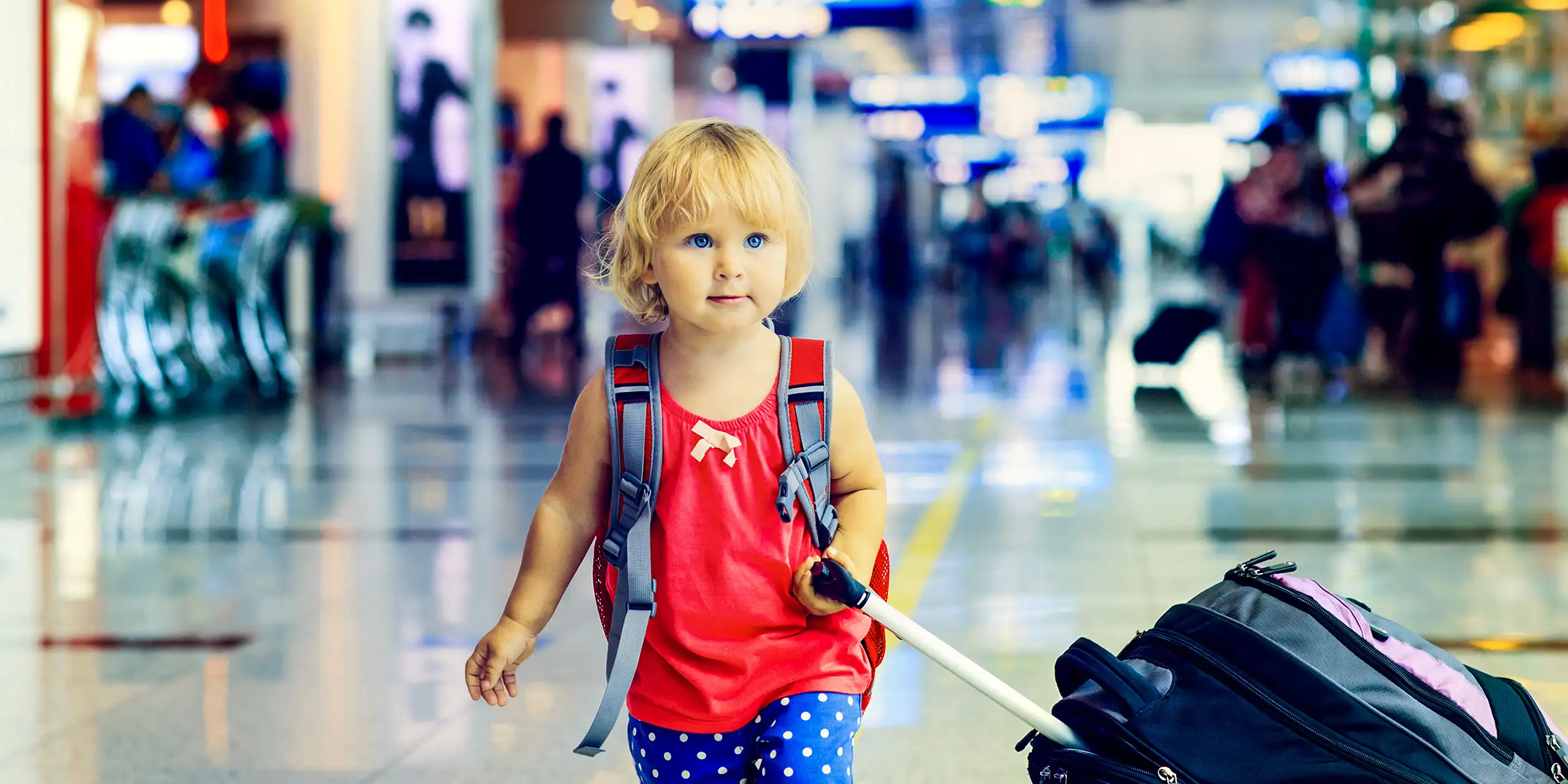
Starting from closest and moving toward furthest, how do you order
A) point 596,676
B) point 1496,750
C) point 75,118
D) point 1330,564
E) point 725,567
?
point 725,567, point 1496,750, point 596,676, point 1330,564, point 75,118

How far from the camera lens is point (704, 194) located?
7.47 feet

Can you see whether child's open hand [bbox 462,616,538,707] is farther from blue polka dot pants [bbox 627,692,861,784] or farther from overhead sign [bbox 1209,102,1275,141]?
overhead sign [bbox 1209,102,1275,141]

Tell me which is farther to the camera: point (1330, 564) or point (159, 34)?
point (159, 34)

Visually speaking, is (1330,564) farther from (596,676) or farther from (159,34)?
(159,34)

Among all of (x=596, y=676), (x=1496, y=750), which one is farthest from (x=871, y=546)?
(x=596, y=676)

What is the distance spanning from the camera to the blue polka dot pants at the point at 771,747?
2312mm

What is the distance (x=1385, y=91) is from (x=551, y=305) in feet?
26.5

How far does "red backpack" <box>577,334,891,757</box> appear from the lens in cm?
232

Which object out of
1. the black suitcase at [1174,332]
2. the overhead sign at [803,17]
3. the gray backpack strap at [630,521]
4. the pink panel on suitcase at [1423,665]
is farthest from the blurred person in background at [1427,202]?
the gray backpack strap at [630,521]

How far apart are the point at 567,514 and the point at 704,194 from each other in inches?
18.8

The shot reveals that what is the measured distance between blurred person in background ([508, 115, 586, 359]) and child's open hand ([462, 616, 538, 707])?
15.4 metres

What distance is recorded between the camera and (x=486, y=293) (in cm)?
1848

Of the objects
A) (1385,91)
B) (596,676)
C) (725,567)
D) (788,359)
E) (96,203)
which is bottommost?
(596,676)

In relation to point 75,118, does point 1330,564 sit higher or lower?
lower
